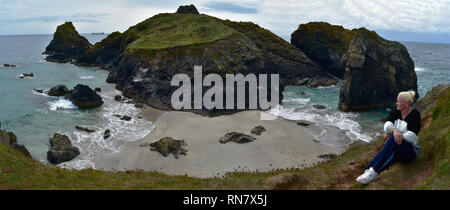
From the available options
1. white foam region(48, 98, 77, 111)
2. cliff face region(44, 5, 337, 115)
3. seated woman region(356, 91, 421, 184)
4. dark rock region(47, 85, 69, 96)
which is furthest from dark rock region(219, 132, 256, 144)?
dark rock region(47, 85, 69, 96)

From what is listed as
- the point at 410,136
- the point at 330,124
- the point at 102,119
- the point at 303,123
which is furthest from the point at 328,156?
the point at 102,119

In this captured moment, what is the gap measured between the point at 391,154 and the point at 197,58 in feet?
192

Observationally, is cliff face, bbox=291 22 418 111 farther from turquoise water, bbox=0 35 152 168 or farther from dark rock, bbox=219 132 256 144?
turquoise water, bbox=0 35 152 168

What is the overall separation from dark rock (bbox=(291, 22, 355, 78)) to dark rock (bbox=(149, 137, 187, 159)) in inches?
2871

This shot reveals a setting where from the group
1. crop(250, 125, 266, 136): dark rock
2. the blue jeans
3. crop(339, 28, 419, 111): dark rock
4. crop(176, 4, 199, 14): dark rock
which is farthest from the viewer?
crop(176, 4, 199, 14): dark rock

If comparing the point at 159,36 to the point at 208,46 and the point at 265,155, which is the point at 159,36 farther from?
the point at 265,155

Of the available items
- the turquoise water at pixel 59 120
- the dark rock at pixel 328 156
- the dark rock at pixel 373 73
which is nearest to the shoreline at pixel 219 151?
the dark rock at pixel 328 156

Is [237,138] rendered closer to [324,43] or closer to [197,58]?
[197,58]

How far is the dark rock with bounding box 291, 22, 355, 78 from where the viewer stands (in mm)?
92875

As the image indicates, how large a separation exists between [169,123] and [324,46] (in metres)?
70.9

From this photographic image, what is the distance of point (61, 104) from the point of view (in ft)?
181

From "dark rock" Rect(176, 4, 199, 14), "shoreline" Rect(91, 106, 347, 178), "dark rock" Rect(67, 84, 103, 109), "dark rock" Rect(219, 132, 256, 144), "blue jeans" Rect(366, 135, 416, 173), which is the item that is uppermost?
"dark rock" Rect(176, 4, 199, 14)

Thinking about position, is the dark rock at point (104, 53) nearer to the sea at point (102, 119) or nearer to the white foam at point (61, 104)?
the sea at point (102, 119)
